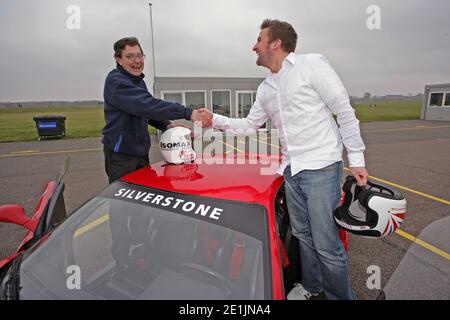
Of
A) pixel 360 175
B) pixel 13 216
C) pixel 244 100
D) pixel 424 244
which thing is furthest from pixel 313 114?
pixel 244 100

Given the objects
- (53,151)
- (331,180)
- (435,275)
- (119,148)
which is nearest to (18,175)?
(53,151)

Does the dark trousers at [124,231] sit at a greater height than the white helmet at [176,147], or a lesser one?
lesser

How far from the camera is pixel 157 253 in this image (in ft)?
4.99

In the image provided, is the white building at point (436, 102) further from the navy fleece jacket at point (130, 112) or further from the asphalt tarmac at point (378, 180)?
the navy fleece jacket at point (130, 112)

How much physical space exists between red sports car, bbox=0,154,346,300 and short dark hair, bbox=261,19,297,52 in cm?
95

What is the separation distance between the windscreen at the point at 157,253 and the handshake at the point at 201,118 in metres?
0.97

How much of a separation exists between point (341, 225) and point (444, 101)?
2530cm

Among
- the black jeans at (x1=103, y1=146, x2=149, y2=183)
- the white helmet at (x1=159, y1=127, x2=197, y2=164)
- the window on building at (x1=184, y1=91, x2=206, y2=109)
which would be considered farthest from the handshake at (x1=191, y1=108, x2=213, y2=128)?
the window on building at (x1=184, y1=91, x2=206, y2=109)

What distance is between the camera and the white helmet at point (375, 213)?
1725mm

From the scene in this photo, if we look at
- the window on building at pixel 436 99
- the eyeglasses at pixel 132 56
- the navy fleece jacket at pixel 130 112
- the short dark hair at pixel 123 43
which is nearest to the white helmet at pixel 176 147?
the navy fleece jacket at pixel 130 112

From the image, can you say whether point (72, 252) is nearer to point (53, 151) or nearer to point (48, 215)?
point (48, 215)

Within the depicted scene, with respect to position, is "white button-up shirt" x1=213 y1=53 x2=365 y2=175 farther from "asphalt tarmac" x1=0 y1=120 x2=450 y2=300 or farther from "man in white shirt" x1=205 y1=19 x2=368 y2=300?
"asphalt tarmac" x1=0 y1=120 x2=450 y2=300

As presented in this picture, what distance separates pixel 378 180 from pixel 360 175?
4.71 meters

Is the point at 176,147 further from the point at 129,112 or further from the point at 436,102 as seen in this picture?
the point at 436,102
